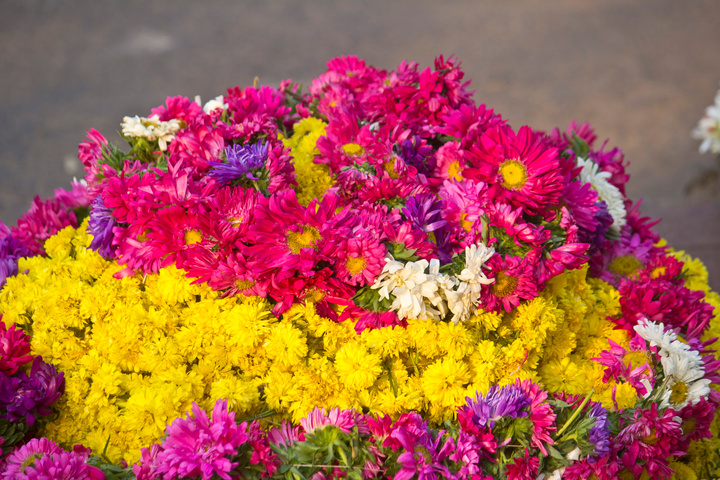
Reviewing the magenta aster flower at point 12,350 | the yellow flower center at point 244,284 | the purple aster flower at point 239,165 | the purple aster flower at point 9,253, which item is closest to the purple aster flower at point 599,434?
the yellow flower center at point 244,284

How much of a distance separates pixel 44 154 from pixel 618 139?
414cm

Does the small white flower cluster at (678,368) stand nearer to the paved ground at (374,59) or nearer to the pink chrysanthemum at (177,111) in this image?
the pink chrysanthemum at (177,111)

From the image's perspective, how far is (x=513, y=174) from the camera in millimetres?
1521

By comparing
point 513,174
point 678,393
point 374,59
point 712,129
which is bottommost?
point 678,393

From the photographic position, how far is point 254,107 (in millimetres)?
1798

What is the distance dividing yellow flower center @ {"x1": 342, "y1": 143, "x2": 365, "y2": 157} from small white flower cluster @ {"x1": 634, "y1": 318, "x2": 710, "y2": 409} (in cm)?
77

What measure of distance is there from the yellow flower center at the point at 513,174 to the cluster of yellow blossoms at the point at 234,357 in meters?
0.27

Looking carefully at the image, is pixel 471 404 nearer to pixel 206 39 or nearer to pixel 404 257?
pixel 404 257

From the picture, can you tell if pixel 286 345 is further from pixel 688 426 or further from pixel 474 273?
pixel 688 426

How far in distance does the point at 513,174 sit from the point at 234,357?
29.2 inches

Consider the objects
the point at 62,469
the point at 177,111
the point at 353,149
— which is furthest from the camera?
the point at 177,111

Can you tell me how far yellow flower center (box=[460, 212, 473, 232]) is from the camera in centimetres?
152

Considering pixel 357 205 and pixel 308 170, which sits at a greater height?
pixel 308 170

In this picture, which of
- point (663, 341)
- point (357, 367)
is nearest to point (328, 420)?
point (357, 367)
